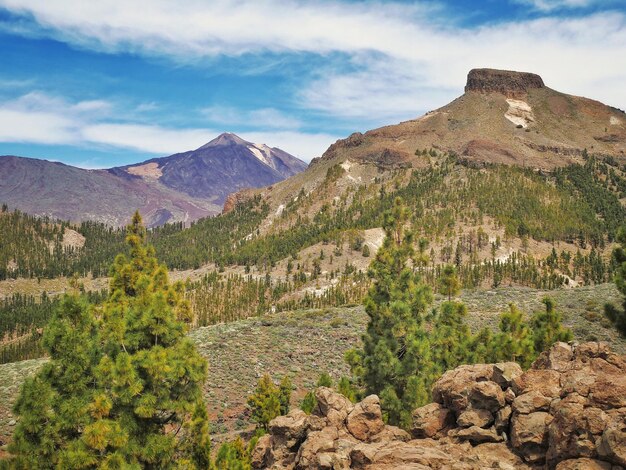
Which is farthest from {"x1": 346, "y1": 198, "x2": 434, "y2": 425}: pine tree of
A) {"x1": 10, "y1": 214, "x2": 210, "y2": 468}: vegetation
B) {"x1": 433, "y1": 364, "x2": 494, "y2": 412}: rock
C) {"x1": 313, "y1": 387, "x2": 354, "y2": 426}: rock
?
{"x1": 10, "y1": 214, "x2": 210, "y2": 468}: vegetation

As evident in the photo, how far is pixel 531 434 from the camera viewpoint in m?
14.1

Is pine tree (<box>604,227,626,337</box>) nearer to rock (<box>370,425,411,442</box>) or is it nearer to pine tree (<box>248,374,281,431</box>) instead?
rock (<box>370,425,411,442</box>)

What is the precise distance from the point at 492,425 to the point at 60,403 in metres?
14.2

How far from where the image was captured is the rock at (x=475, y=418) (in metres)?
15.9

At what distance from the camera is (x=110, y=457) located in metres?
15.7

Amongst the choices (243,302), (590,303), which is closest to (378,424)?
(590,303)

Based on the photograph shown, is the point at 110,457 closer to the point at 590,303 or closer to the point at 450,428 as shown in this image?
the point at 450,428

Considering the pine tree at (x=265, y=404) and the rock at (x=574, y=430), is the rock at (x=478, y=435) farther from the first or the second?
the pine tree at (x=265, y=404)

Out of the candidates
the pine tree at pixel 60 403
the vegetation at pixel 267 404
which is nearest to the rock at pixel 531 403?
the pine tree at pixel 60 403

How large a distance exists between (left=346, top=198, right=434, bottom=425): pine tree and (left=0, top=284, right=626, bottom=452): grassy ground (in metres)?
14.6

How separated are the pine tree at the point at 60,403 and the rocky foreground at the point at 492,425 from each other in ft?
23.0

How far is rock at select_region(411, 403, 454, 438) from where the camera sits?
17344 millimetres

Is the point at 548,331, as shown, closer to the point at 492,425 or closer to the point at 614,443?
the point at 492,425

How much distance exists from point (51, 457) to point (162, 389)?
4.03m
